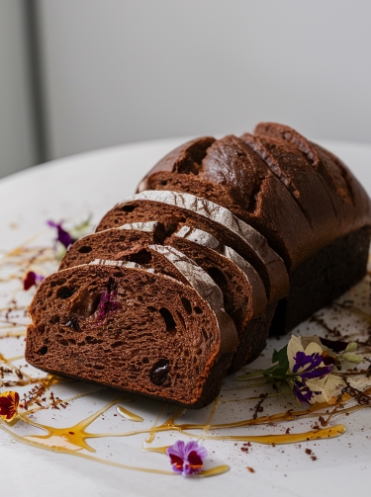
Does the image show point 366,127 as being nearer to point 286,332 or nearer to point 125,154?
point 125,154

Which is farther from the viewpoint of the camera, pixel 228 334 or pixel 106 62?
pixel 106 62

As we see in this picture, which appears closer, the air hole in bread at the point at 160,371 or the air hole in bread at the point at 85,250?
the air hole in bread at the point at 160,371

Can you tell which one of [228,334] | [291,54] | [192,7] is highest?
[192,7]

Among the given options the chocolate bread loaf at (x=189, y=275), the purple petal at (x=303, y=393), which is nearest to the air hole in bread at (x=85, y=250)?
the chocolate bread loaf at (x=189, y=275)

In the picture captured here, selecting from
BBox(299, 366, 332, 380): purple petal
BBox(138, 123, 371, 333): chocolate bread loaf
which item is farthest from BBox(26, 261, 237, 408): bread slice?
BBox(138, 123, 371, 333): chocolate bread loaf

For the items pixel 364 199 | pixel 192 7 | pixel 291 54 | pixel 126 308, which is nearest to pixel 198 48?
pixel 192 7

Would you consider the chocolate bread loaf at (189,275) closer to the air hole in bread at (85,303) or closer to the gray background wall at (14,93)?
the air hole in bread at (85,303)

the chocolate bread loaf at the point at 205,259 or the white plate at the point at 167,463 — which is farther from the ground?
the chocolate bread loaf at the point at 205,259

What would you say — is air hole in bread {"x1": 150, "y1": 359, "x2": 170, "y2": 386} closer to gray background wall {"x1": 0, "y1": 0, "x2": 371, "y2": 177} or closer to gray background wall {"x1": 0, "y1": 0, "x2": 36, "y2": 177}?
gray background wall {"x1": 0, "y1": 0, "x2": 371, "y2": 177}
